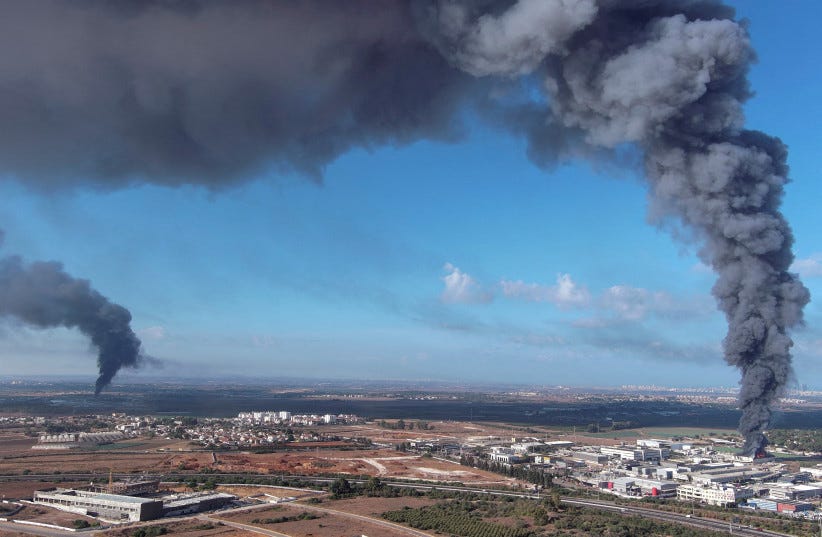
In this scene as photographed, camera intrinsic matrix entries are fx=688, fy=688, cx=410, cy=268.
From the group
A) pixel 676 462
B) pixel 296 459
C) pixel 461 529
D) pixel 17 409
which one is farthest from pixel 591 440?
pixel 17 409

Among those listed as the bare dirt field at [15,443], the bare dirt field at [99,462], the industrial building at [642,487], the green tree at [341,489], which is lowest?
the industrial building at [642,487]

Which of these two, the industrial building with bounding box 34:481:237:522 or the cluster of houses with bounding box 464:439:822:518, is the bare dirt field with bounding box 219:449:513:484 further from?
the industrial building with bounding box 34:481:237:522

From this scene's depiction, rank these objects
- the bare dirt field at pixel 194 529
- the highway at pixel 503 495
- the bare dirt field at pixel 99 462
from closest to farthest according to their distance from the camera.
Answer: the bare dirt field at pixel 194 529
the highway at pixel 503 495
the bare dirt field at pixel 99 462

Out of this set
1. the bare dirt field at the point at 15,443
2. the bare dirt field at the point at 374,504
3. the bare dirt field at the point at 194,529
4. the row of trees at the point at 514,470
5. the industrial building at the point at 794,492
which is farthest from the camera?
the bare dirt field at the point at 15,443

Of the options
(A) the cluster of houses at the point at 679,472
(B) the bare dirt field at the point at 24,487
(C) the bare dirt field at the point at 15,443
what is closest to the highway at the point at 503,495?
(B) the bare dirt field at the point at 24,487

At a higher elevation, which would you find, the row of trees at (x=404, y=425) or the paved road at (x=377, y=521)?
the paved road at (x=377, y=521)

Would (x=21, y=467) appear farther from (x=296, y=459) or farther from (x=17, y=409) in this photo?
(x=17, y=409)

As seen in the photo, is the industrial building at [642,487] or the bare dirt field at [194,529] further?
the industrial building at [642,487]

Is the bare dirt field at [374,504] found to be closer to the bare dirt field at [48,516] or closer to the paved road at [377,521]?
the paved road at [377,521]

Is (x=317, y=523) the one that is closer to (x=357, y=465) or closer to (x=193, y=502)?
(x=193, y=502)
